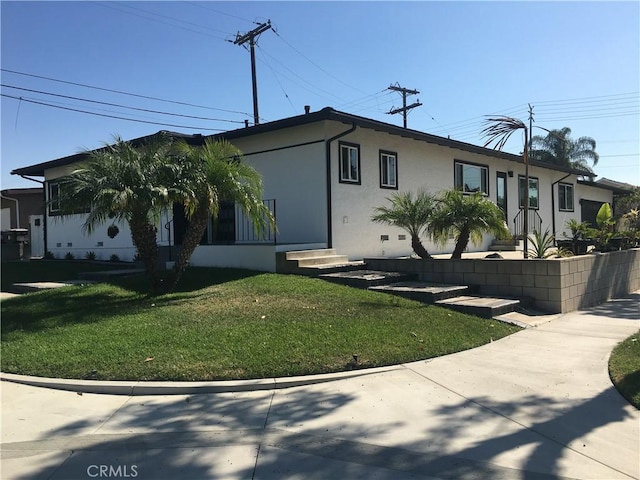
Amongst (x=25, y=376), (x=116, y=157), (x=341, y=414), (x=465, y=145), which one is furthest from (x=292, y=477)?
(x=465, y=145)

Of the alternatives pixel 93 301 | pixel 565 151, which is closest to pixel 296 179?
pixel 93 301

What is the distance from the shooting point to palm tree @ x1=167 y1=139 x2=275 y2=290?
31.6ft

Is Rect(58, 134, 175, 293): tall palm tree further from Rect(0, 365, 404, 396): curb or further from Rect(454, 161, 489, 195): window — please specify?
Rect(454, 161, 489, 195): window

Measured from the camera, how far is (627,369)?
575 centimetres

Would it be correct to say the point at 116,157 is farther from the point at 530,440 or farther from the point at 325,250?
the point at 530,440

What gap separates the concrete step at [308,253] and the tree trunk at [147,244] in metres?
3.21

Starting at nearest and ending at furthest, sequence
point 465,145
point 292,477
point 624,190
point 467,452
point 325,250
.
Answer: point 292,477 → point 467,452 → point 325,250 → point 465,145 → point 624,190

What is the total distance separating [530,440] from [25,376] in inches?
221

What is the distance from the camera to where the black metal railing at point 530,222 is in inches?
842

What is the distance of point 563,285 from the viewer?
31.6 feet

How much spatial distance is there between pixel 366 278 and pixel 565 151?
37623mm

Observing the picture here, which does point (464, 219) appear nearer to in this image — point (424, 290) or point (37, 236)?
point (424, 290)

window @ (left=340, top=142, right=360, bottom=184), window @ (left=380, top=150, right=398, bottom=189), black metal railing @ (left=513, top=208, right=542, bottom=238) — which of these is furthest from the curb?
black metal railing @ (left=513, top=208, right=542, bottom=238)

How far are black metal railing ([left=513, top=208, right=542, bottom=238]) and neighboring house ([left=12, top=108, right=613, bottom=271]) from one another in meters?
4.04
